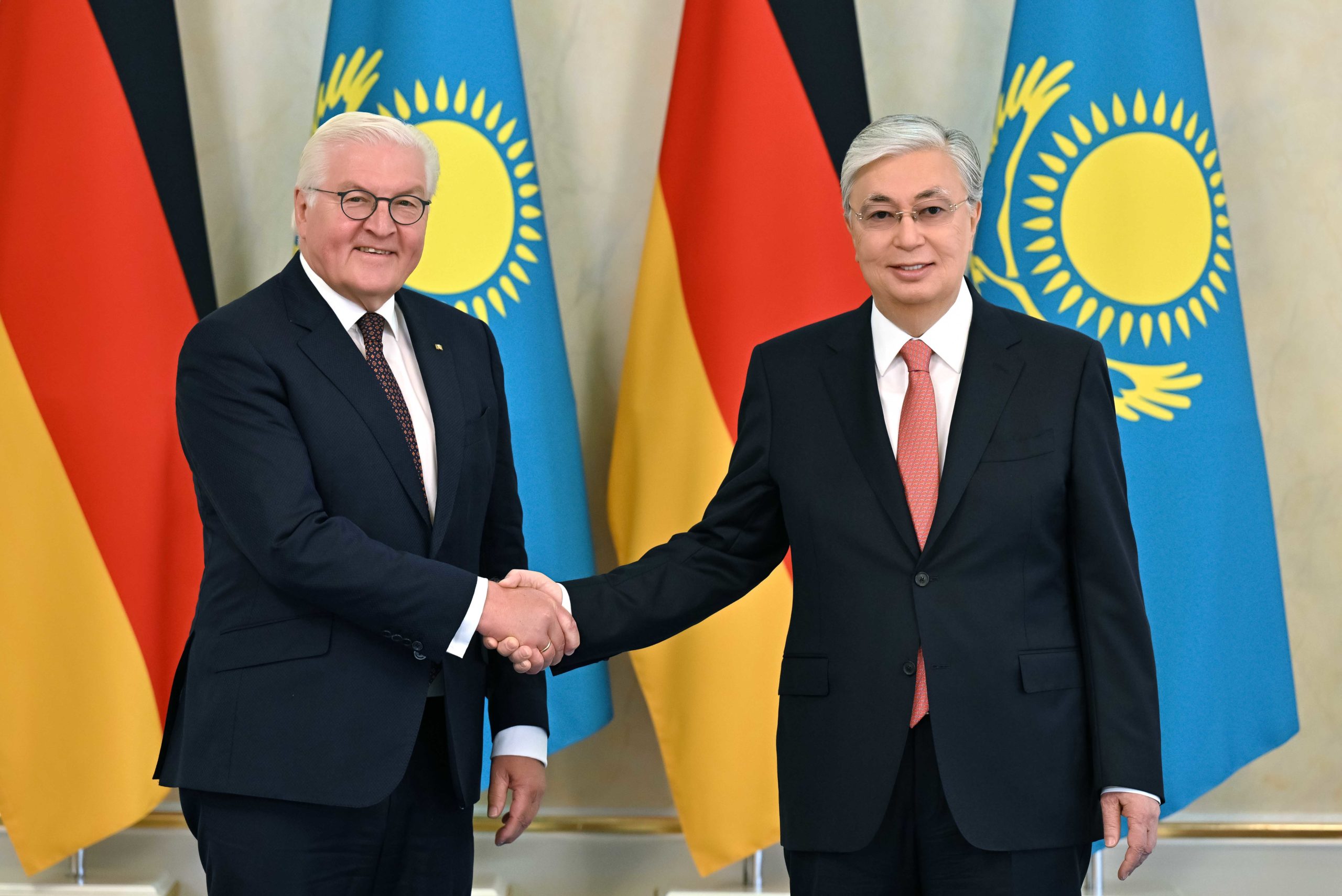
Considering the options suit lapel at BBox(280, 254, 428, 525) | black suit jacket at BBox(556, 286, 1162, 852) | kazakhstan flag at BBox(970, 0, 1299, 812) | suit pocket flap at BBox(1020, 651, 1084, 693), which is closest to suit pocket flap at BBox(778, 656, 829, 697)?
black suit jacket at BBox(556, 286, 1162, 852)

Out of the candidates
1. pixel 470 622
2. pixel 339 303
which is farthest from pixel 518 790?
pixel 339 303

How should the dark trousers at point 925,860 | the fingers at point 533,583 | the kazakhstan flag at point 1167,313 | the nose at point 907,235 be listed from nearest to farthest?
the dark trousers at point 925,860 → the nose at point 907,235 → the fingers at point 533,583 → the kazakhstan flag at point 1167,313

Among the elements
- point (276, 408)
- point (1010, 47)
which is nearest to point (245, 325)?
point (276, 408)

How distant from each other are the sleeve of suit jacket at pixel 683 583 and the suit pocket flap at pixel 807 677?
292 millimetres

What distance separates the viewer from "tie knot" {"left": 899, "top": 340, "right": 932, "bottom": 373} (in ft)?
5.73

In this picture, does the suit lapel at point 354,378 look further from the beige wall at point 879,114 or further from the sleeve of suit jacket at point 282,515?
the beige wall at point 879,114

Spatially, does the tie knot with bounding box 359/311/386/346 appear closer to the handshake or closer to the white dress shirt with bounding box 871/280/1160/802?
the handshake

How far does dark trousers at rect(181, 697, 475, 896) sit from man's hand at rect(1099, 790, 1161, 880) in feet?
3.11

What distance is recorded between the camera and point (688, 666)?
8.93 ft

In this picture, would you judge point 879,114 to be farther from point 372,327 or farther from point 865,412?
point 372,327

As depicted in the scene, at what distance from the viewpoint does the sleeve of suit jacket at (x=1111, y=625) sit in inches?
63.4

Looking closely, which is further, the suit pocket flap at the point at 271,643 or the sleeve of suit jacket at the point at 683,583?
the sleeve of suit jacket at the point at 683,583

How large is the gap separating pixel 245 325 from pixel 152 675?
1.35 meters

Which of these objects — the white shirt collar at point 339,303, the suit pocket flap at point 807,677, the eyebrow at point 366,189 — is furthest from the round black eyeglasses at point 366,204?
the suit pocket flap at point 807,677
